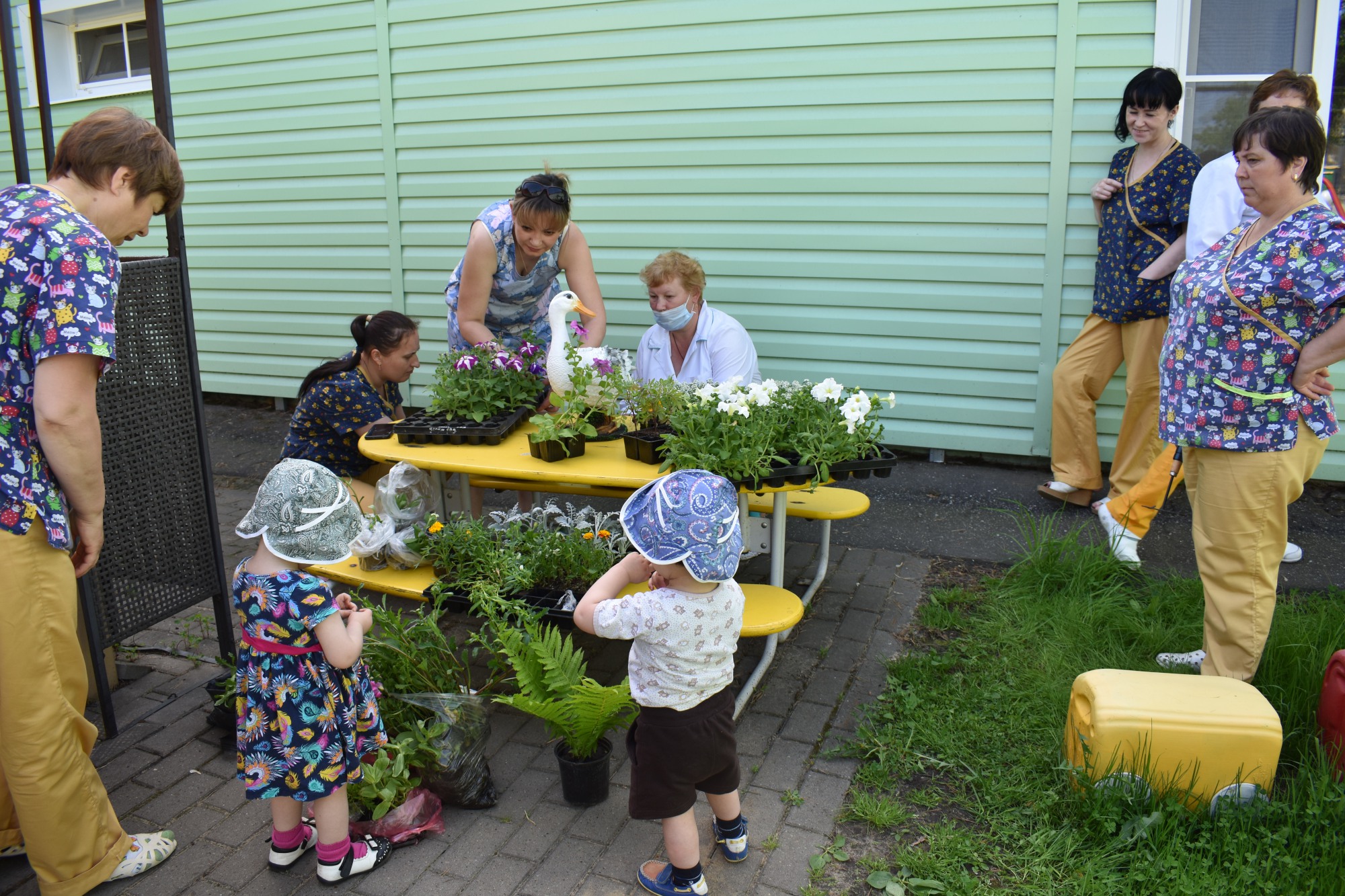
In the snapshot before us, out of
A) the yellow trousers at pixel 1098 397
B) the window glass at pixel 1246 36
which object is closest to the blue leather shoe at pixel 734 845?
the yellow trousers at pixel 1098 397

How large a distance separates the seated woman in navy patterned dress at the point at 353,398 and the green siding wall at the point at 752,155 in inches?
88.2

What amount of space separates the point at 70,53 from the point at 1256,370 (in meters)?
8.67

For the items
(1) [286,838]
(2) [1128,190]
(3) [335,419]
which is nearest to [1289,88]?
(2) [1128,190]

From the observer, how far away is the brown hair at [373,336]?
13.6ft

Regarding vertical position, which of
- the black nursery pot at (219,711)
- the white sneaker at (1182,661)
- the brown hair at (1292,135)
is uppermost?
the brown hair at (1292,135)

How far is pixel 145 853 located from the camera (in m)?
2.78

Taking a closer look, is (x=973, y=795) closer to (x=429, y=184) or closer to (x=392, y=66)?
(x=429, y=184)

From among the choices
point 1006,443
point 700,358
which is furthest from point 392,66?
point 1006,443

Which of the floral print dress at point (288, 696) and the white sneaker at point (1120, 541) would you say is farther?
the white sneaker at point (1120, 541)

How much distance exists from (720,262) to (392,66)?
2576mm

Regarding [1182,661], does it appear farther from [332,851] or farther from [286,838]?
[286,838]

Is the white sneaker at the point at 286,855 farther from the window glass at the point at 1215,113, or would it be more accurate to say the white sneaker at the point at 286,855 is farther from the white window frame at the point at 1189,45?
the window glass at the point at 1215,113

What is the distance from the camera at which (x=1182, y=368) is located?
3230 mm

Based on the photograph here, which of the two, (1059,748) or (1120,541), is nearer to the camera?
(1059,748)
